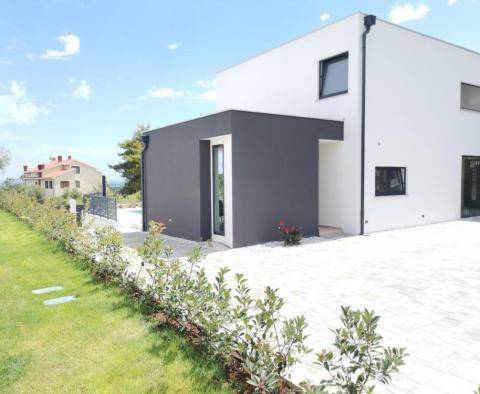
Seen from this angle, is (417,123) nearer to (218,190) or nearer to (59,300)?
(218,190)

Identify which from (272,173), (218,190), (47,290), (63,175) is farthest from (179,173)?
(63,175)

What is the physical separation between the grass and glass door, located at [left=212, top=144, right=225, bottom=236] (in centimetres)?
422

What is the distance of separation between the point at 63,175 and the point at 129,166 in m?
33.9

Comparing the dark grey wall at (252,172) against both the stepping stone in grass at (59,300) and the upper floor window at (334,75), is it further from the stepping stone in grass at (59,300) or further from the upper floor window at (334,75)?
the stepping stone in grass at (59,300)

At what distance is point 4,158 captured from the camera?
43.6 m

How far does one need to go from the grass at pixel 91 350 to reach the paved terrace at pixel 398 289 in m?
1.10

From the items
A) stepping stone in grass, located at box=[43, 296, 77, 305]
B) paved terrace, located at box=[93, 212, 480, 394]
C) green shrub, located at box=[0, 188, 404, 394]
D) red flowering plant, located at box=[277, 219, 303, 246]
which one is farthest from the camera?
red flowering plant, located at box=[277, 219, 303, 246]

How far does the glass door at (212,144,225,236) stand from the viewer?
9.25 m

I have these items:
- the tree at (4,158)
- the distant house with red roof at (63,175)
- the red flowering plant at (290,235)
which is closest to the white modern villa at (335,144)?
the red flowering plant at (290,235)

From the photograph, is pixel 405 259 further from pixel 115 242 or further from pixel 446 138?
pixel 446 138

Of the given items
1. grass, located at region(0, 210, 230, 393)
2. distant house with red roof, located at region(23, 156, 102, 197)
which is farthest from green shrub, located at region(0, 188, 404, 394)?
distant house with red roof, located at region(23, 156, 102, 197)

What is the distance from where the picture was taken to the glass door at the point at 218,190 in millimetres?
9250

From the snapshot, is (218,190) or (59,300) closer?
(59,300)

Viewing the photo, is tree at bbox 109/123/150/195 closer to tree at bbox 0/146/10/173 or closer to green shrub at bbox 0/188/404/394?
tree at bbox 0/146/10/173
